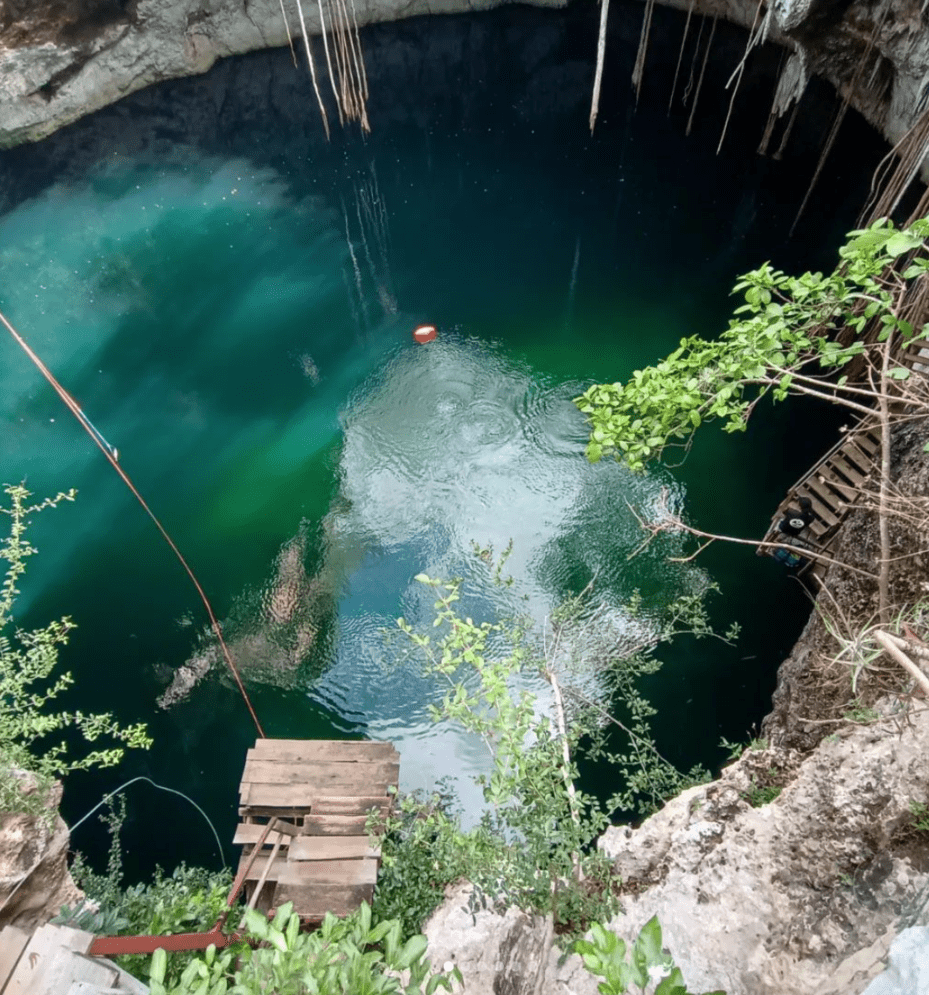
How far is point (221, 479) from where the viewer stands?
763cm

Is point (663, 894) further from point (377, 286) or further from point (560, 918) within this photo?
point (377, 286)

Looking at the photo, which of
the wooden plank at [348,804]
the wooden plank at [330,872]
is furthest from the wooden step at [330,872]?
the wooden plank at [348,804]

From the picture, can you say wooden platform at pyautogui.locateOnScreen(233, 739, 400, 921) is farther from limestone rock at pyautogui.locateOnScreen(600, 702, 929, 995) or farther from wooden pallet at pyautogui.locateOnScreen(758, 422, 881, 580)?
wooden pallet at pyautogui.locateOnScreen(758, 422, 881, 580)

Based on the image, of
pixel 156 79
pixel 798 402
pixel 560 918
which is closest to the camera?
pixel 560 918

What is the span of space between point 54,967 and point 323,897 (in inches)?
78.9

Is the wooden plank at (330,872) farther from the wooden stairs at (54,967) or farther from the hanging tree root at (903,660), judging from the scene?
the hanging tree root at (903,660)

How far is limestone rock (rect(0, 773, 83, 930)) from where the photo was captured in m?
3.67

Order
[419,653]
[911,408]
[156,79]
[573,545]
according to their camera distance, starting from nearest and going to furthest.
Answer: [911,408], [419,653], [573,545], [156,79]

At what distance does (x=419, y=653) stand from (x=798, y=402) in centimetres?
447

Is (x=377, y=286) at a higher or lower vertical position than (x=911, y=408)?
lower

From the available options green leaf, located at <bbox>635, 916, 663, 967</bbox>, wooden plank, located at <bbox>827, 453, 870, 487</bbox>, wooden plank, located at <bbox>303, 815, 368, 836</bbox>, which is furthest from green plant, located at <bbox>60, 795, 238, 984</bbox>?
wooden plank, located at <bbox>827, 453, 870, 487</bbox>

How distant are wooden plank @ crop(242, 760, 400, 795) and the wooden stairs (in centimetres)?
232

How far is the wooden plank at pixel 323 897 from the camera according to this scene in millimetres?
4184

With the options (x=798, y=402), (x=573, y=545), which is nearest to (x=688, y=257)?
(x=798, y=402)
